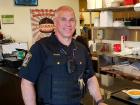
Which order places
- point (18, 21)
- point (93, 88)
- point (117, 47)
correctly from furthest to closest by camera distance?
point (18, 21) → point (117, 47) → point (93, 88)

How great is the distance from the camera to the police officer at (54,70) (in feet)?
5.05

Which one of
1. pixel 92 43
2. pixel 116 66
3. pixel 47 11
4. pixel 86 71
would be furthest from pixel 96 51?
pixel 86 71

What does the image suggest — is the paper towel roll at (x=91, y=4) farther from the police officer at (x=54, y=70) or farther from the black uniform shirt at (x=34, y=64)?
the black uniform shirt at (x=34, y=64)

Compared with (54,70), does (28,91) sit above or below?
below

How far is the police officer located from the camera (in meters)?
1.54

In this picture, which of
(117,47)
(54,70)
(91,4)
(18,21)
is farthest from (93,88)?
(18,21)

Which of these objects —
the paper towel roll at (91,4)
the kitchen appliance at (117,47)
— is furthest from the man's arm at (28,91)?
the paper towel roll at (91,4)

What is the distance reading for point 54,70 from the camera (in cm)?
156

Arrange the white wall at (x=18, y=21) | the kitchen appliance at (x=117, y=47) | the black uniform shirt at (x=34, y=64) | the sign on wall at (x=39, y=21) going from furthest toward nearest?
the sign on wall at (x=39, y=21)
the white wall at (x=18, y=21)
the kitchen appliance at (x=117, y=47)
the black uniform shirt at (x=34, y=64)

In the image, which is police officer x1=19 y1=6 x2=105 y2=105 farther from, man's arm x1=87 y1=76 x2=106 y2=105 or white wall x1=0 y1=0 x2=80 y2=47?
white wall x1=0 y1=0 x2=80 y2=47

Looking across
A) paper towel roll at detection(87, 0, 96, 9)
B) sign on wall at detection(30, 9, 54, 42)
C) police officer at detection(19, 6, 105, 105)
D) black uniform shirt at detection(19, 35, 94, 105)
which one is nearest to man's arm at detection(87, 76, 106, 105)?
police officer at detection(19, 6, 105, 105)

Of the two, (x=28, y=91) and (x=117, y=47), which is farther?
(x=117, y=47)

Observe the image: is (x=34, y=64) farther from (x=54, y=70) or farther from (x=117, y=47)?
(x=117, y=47)

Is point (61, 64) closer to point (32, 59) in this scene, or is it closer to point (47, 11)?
point (32, 59)
